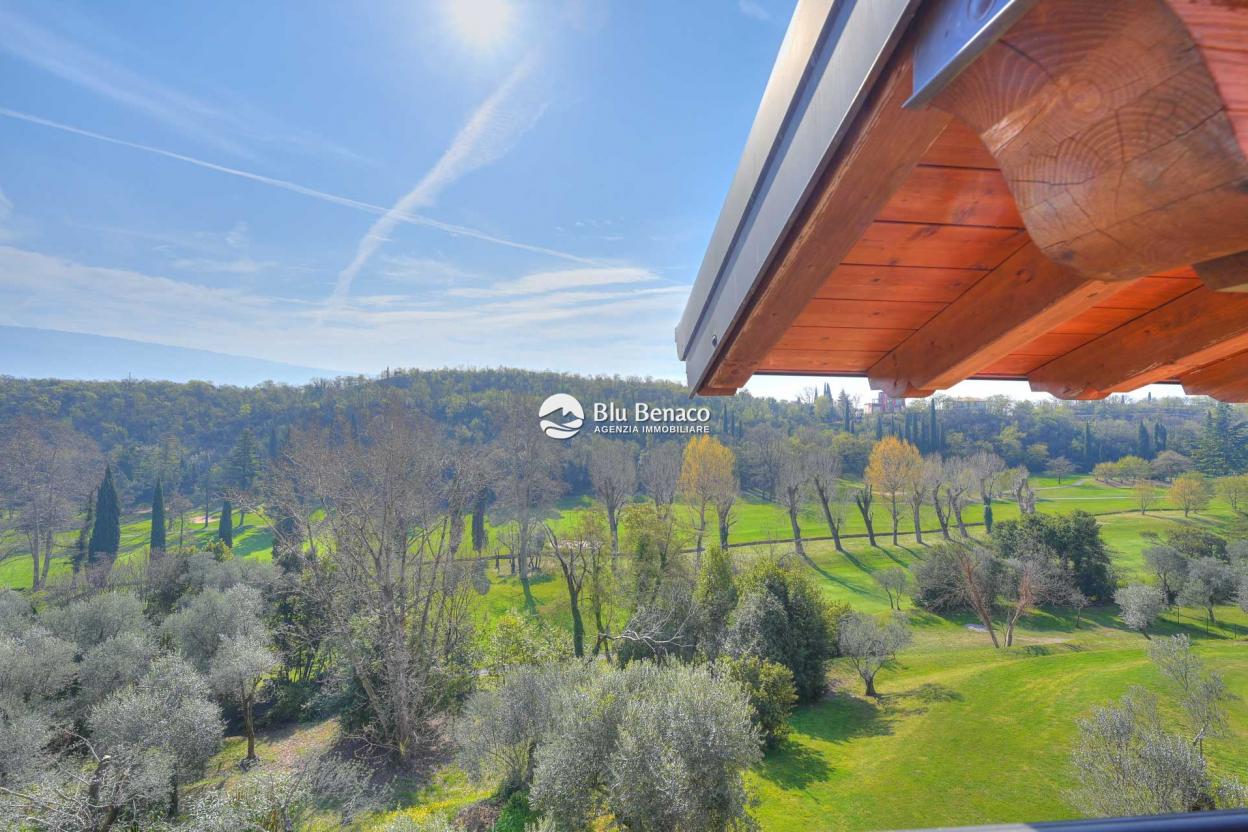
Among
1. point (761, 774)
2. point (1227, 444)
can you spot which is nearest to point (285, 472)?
point (761, 774)

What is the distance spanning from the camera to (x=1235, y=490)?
25844 mm

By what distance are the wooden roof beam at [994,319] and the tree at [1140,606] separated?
20.7 m

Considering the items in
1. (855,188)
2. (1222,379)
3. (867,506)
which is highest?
(855,188)

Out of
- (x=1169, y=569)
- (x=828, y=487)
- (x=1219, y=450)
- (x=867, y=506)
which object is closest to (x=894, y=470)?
(x=867, y=506)

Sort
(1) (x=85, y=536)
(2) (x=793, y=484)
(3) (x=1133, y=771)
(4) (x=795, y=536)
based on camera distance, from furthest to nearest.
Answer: (2) (x=793, y=484) < (4) (x=795, y=536) < (1) (x=85, y=536) < (3) (x=1133, y=771)

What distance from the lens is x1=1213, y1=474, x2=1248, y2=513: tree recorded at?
2562 cm

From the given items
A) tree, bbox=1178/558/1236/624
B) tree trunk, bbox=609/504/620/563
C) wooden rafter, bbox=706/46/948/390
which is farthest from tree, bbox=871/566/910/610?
wooden rafter, bbox=706/46/948/390

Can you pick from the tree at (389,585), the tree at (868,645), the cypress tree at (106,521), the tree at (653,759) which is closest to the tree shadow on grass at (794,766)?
the tree at (653,759)

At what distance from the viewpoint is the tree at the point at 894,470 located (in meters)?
27.6

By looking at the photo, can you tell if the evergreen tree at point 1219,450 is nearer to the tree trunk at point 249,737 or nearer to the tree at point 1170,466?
the tree at point 1170,466

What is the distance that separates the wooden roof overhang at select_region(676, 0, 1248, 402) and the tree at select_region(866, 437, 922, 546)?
28.4 meters

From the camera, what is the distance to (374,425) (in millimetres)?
14750

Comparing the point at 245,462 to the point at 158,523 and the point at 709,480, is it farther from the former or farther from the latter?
the point at 709,480

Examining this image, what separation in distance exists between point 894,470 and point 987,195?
30.0 metres
